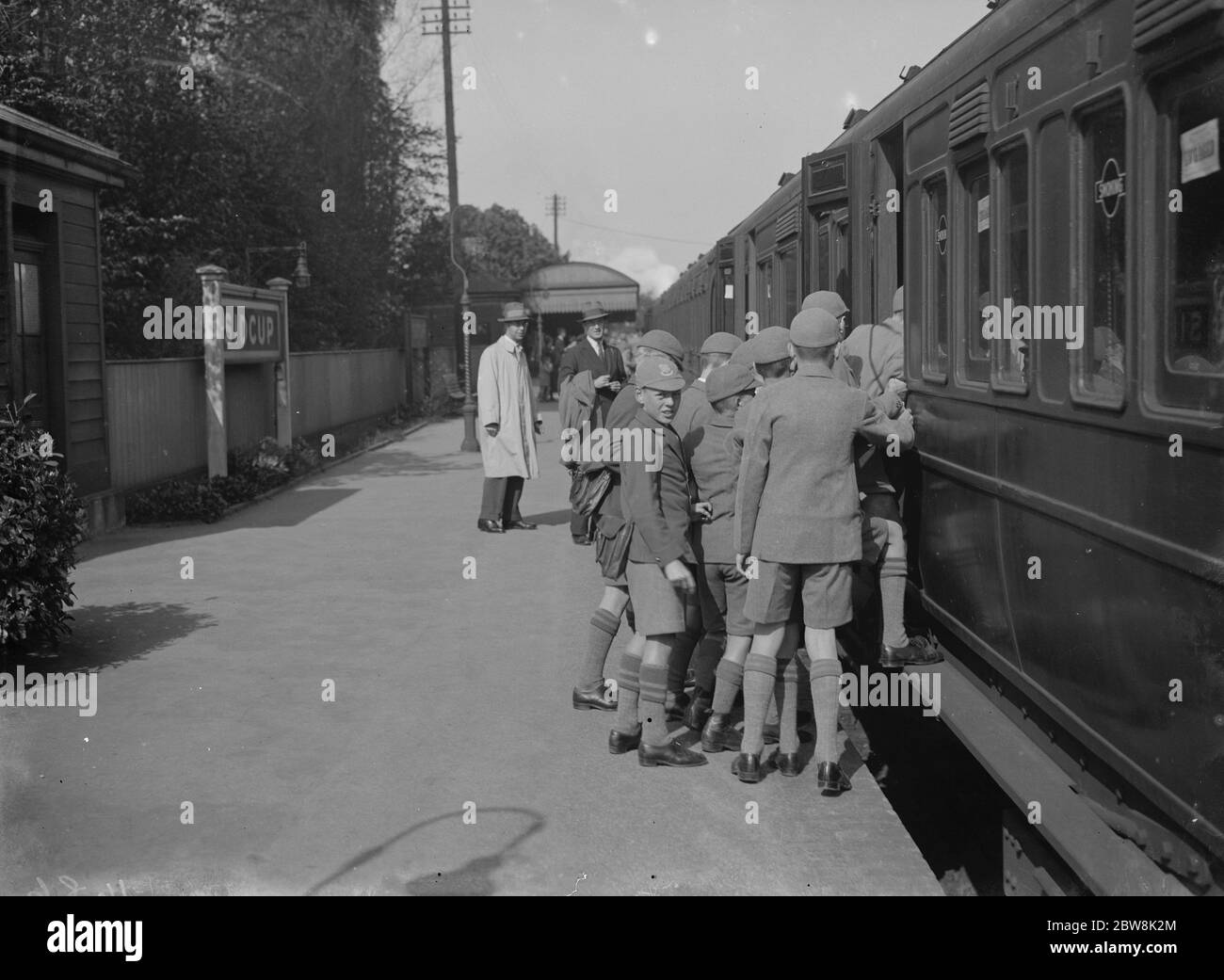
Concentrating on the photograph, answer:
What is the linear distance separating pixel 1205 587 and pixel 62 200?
1169cm

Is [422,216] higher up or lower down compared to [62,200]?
higher up

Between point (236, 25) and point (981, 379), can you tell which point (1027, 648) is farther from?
point (236, 25)

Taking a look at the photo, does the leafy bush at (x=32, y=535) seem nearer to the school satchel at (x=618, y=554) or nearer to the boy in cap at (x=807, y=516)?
the school satchel at (x=618, y=554)

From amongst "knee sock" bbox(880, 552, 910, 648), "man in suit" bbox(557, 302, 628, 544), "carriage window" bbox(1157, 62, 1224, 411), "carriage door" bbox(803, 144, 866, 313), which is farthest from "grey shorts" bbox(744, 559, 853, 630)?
"man in suit" bbox(557, 302, 628, 544)

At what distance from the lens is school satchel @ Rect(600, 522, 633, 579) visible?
6.41 metres

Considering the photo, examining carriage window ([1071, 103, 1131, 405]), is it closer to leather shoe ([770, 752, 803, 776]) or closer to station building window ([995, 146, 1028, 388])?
station building window ([995, 146, 1028, 388])

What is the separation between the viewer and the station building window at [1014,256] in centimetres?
541

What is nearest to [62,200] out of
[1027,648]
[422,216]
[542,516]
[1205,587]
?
[542,516]

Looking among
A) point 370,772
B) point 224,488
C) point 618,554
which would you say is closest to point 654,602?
point 618,554

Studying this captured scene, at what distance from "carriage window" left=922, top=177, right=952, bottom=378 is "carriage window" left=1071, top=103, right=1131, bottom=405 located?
6.34 ft

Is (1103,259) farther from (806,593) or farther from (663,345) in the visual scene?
(663,345)

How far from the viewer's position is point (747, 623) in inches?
252

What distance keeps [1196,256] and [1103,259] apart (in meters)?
0.70

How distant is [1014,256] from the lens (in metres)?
5.57
